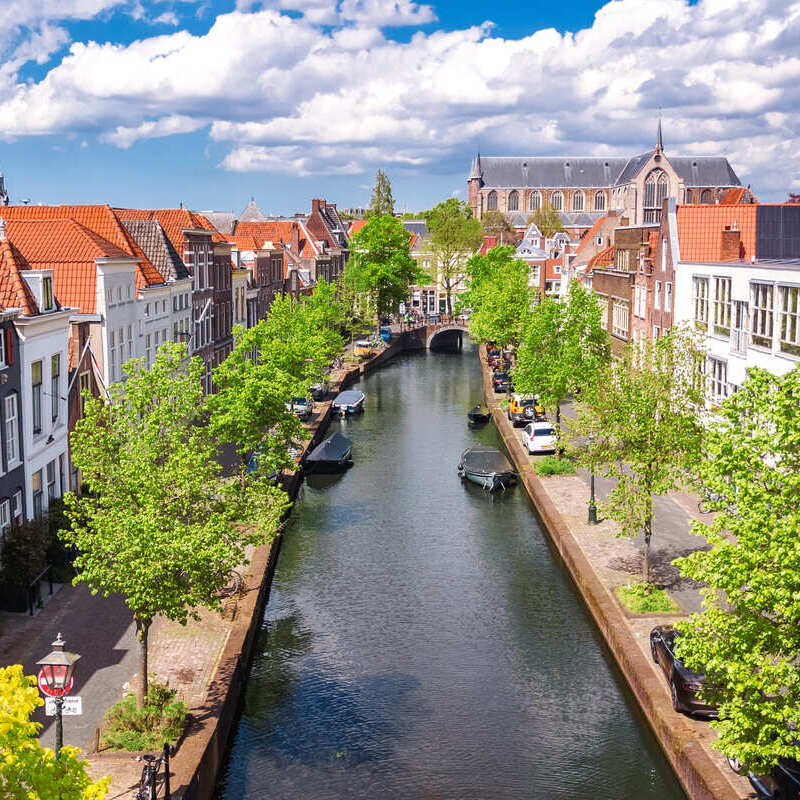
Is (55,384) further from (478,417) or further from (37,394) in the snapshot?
(478,417)

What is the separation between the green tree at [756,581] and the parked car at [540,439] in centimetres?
3826

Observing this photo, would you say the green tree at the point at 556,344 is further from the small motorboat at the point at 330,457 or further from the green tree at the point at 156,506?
the green tree at the point at 156,506

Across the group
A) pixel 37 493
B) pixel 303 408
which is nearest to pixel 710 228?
pixel 303 408

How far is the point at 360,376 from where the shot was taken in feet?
328

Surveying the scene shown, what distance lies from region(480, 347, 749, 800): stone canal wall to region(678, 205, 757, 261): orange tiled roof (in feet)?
52.8

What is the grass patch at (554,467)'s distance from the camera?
52.7m

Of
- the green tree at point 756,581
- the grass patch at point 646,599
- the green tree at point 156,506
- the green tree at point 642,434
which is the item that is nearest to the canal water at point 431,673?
the grass patch at point 646,599

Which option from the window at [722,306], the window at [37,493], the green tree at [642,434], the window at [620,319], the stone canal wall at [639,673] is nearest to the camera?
the stone canal wall at [639,673]

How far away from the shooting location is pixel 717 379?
4631 cm

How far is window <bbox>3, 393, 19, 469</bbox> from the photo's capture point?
32906mm

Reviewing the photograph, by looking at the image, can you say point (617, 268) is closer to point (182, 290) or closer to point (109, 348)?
point (182, 290)

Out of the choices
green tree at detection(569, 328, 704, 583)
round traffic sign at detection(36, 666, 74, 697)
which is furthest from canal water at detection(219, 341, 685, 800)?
round traffic sign at detection(36, 666, 74, 697)

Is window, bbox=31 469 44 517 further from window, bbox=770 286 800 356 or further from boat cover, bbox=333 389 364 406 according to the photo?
boat cover, bbox=333 389 364 406

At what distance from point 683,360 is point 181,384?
19104 mm
